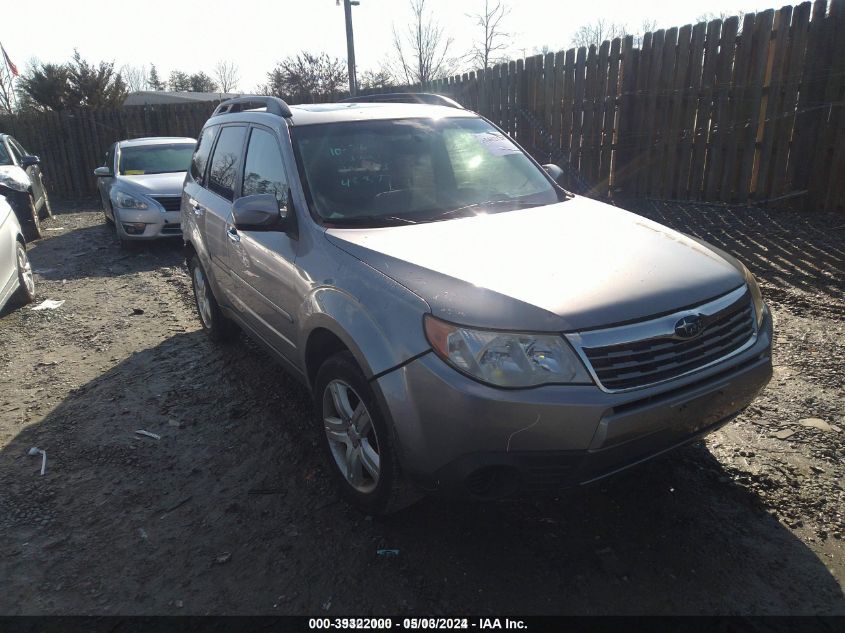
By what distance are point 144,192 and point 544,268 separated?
835cm

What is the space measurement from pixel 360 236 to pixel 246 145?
1639 mm

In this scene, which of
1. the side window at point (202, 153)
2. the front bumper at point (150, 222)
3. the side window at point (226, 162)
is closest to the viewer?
the side window at point (226, 162)

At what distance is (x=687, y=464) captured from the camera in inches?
121

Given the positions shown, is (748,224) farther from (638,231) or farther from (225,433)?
(225,433)

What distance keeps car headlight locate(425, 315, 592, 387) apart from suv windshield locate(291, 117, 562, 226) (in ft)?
3.70

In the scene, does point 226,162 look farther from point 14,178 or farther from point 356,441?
point 14,178

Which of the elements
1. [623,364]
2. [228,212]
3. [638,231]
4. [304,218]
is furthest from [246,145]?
[623,364]

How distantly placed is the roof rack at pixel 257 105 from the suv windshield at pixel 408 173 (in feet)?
1.07

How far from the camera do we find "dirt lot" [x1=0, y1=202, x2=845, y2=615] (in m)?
2.36

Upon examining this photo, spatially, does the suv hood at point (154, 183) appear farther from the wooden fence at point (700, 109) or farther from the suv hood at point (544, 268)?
the suv hood at point (544, 268)

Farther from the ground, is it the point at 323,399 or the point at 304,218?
the point at 304,218

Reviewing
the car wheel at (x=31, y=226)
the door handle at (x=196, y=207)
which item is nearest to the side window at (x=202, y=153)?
the door handle at (x=196, y=207)

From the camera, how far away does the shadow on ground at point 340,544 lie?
2330 millimetres

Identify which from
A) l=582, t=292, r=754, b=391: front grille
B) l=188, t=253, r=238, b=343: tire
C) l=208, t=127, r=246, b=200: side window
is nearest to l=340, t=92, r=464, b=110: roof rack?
l=208, t=127, r=246, b=200: side window
